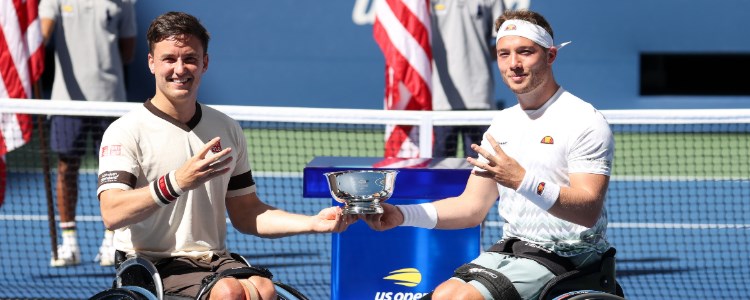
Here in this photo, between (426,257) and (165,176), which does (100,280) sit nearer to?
(426,257)

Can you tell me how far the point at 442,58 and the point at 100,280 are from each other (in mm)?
2725

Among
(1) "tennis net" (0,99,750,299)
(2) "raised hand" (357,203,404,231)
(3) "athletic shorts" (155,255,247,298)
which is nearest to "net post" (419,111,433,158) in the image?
(1) "tennis net" (0,99,750,299)

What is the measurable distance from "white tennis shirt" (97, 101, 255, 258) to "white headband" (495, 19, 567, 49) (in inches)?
45.1

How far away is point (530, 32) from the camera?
4.37m

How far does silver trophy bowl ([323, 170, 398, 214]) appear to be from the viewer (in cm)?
414

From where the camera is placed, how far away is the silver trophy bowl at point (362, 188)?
4145 millimetres

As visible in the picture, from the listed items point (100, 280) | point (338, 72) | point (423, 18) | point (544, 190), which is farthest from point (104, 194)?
point (338, 72)

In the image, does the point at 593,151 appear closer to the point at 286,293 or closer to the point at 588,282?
the point at 588,282

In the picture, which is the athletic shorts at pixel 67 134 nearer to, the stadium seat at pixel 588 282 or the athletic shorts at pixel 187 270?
the athletic shorts at pixel 187 270

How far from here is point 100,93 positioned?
8078mm

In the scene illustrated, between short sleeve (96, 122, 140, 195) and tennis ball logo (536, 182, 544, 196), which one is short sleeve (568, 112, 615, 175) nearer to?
tennis ball logo (536, 182, 544, 196)

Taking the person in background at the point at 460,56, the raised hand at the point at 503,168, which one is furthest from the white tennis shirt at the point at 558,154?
the person in background at the point at 460,56

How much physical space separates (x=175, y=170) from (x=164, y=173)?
0.71ft

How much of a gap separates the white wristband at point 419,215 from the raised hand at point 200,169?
80cm
